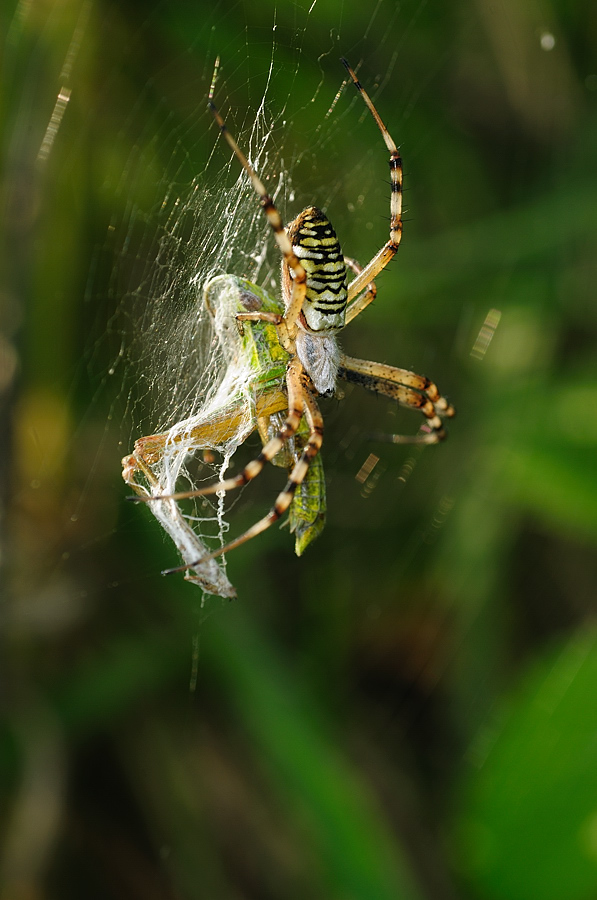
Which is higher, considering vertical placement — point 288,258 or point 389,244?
point 389,244

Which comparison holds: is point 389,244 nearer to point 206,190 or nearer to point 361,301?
point 361,301

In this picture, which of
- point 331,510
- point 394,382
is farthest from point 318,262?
point 331,510

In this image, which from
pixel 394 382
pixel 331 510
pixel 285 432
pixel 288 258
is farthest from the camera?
pixel 331 510

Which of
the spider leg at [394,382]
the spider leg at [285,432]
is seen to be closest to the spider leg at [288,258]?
the spider leg at [285,432]

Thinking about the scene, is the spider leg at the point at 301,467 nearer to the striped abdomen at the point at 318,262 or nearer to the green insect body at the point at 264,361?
Result: the green insect body at the point at 264,361

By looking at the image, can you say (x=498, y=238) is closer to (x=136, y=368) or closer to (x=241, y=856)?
(x=136, y=368)
